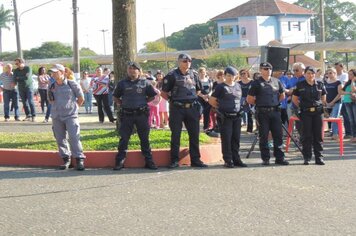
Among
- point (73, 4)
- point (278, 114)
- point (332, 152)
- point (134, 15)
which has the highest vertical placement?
point (73, 4)


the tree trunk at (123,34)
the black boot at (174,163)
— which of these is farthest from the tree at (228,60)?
the black boot at (174,163)

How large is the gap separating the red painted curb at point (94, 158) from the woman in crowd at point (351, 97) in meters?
4.70

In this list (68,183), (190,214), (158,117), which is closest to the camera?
(190,214)

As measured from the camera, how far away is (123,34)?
12117mm

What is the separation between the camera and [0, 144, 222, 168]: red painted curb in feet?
35.5

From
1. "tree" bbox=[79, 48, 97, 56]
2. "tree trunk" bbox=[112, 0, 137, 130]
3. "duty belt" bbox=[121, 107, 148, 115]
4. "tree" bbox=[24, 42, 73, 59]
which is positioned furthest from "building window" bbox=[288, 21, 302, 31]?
"duty belt" bbox=[121, 107, 148, 115]

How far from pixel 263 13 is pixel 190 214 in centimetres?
8625

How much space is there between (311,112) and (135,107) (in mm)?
3083

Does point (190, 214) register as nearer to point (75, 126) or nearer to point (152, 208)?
point (152, 208)

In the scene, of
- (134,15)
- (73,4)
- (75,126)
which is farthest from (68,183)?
(73,4)

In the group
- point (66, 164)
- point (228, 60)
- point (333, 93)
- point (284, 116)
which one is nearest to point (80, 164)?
point (66, 164)

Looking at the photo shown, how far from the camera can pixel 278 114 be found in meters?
11.3

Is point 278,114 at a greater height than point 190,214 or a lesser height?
greater

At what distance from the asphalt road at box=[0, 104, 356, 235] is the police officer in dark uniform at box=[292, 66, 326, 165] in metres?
0.43
